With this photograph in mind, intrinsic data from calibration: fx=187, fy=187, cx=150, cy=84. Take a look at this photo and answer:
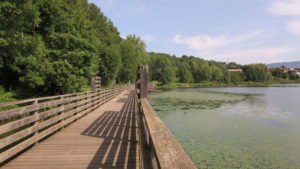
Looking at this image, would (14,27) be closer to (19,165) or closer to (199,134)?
(19,165)

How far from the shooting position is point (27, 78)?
455 inches

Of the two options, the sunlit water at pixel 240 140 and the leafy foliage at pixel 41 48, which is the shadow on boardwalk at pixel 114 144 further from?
the leafy foliage at pixel 41 48

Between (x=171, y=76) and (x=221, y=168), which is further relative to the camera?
(x=171, y=76)

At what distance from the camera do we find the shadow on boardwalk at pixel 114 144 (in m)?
3.58

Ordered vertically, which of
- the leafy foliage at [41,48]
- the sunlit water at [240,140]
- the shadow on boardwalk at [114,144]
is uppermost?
the leafy foliage at [41,48]

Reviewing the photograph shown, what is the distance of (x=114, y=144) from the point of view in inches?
183

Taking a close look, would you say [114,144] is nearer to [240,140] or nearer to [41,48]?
[240,140]

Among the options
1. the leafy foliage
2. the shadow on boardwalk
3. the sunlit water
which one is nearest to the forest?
the leafy foliage

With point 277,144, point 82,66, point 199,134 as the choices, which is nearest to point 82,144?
point 199,134

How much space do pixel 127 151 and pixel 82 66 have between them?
42.8 feet

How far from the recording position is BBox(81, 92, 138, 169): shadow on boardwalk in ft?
11.8

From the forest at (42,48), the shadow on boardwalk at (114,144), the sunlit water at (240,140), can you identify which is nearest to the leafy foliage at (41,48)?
the forest at (42,48)

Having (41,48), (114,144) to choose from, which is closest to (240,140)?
(114,144)

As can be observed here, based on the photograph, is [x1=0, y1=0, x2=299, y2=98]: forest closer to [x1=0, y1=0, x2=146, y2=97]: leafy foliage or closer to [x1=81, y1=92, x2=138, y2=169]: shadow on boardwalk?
[x1=0, y1=0, x2=146, y2=97]: leafy foliage
